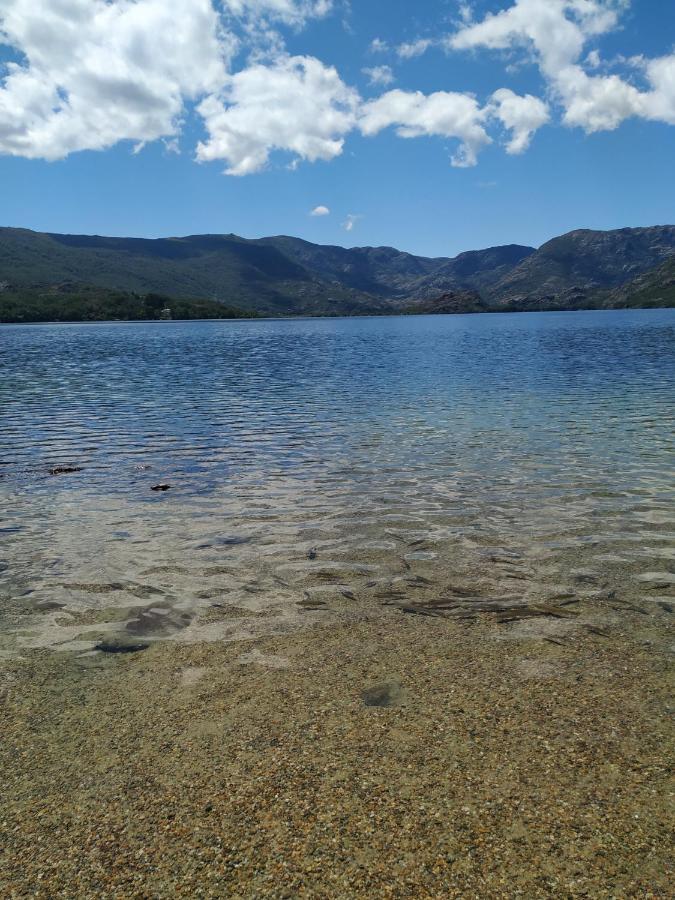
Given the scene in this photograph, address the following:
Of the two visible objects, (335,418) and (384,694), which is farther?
(335,418)

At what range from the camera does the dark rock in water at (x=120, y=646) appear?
414 inches

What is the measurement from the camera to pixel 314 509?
60.6 ft

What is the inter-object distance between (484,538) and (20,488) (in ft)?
53.7

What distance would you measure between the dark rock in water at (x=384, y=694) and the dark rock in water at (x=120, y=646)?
161 inches

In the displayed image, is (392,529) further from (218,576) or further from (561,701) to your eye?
Result: (561,701)

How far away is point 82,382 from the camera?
202 feet

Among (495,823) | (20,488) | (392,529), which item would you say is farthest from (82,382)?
(495,823)

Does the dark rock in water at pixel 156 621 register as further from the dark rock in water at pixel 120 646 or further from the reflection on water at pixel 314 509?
the dark rock in water at pixel 120 646

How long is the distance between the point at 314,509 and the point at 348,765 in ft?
37.1

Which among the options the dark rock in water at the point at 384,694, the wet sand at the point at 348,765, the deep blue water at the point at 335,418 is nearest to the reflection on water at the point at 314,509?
the deep blue water at the point at 335,418

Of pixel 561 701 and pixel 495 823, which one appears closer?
pixel 495 823

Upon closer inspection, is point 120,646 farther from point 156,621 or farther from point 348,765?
point 348,765

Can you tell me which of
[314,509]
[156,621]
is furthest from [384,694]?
[314,509]

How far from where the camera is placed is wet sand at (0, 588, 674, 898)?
19.1ft
